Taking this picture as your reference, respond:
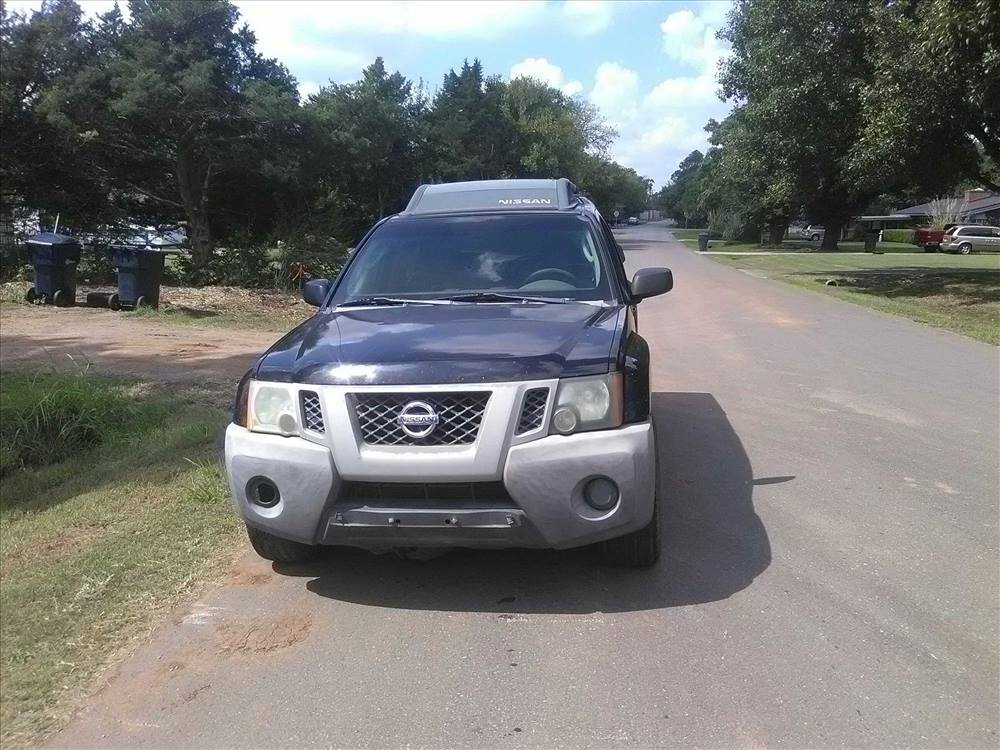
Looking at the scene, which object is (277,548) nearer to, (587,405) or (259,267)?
(587,405)

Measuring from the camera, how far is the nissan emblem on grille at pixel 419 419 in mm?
3596

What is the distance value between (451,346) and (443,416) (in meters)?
0.38

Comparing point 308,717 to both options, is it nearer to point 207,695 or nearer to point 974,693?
point 207,695

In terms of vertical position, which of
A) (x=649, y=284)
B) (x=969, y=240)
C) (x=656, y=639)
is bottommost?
(x=656, y=639)

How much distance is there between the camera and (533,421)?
143 inches

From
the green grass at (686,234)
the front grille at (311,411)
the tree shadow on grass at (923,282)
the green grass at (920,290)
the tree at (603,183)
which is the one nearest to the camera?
the front grille at (311,411)

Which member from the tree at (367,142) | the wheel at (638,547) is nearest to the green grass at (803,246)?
the tree at (367,142)

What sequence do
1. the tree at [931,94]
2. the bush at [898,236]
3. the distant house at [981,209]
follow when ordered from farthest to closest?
the distant house at [981,209] → the bush at [898,236] → the tree at [931,94]

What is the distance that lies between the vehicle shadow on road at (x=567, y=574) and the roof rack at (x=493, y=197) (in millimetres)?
2218

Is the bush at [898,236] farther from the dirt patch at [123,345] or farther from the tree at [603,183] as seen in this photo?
the dirt patch at [123,345]

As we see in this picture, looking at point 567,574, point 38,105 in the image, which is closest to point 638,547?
point 567,574

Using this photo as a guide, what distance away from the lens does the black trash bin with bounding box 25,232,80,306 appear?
15.2 meters

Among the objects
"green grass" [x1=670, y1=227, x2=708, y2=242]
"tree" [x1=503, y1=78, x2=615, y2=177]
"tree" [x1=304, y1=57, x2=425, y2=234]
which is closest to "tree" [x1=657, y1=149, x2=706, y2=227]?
"green grass" [x1=670, y1=227, x2=708, y2=242]

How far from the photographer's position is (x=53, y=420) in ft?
21.8
